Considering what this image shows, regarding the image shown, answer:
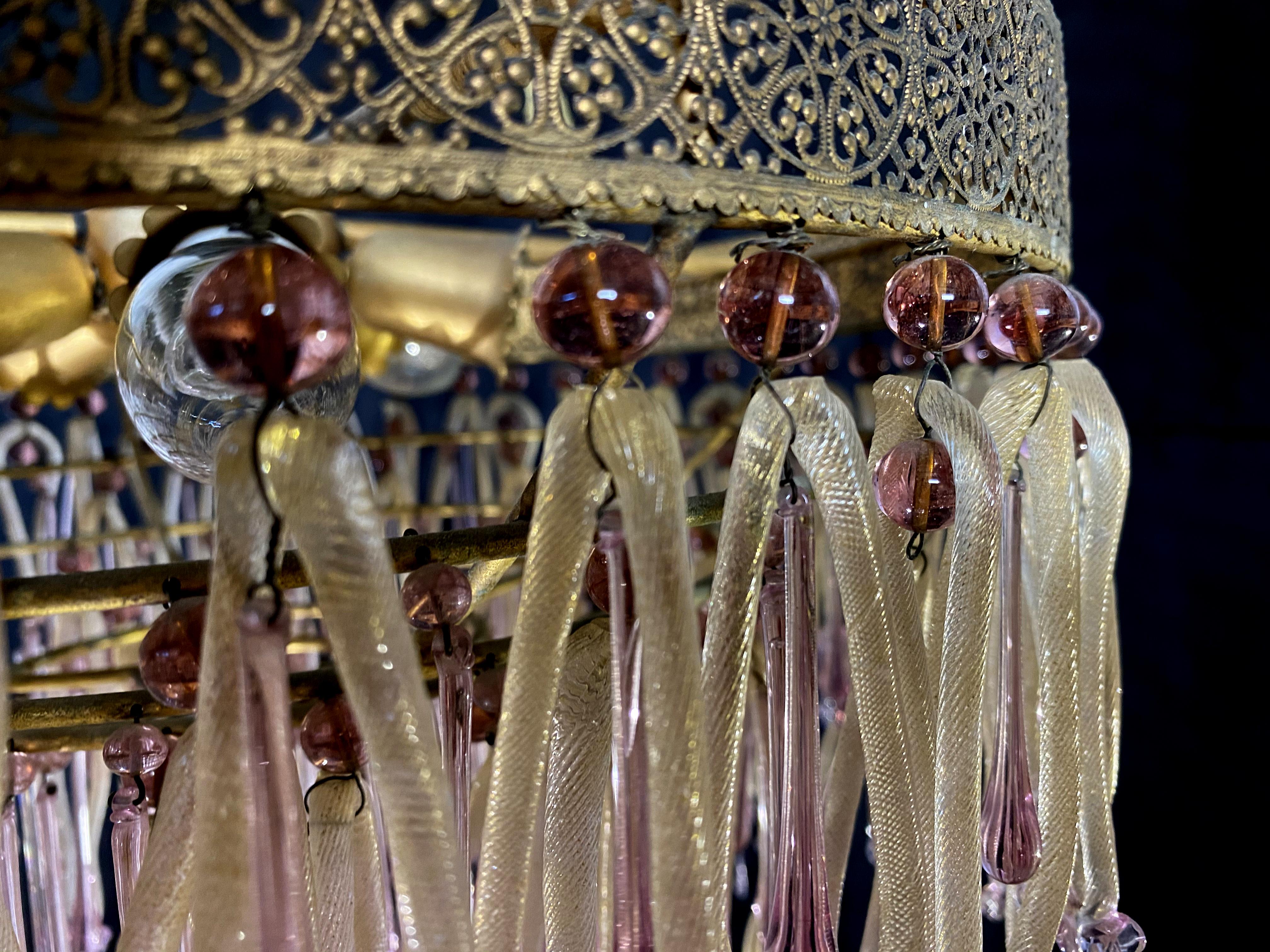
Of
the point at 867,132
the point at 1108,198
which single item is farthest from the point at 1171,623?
the point at 867,132

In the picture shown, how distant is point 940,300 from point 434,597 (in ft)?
0.66

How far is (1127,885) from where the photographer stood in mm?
1048

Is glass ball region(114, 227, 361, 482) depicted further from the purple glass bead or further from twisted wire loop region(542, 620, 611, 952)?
the purple glass bead

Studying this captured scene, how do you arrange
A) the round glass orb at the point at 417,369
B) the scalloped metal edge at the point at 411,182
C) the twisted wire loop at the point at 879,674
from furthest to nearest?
the round glass orb at the point at 417,369, the twisted wire loop at the point at 879,674, the scalloped metal edge at the point at 411,182

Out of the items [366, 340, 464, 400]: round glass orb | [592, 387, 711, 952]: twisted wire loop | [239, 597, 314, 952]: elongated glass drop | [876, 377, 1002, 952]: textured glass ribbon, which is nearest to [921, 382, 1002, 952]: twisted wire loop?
[876, 377, 1002, 952]: textured glass ribbon

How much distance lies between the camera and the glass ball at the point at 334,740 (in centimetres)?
40

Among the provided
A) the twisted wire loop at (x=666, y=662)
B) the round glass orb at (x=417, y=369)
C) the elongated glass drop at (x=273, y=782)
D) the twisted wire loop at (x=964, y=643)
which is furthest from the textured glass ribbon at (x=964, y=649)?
the round glass orb at (x=417, y=369)

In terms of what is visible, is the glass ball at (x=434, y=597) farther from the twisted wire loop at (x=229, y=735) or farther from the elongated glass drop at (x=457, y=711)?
the twisted wire loop at (x=229, y=735)

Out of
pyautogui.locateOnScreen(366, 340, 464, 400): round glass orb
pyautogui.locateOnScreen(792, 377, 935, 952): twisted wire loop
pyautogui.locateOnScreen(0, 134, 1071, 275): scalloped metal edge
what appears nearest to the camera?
pyautogui.locateOnScreen(0, 134, 1071, 275): scalloped metal edge

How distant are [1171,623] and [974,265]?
0.64 metres

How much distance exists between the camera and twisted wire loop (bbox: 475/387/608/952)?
33 centimetres

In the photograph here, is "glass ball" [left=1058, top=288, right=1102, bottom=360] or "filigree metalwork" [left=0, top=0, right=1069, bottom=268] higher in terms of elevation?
"filigree metalwork" [left=0, top=0, right=1069, bottom=268]

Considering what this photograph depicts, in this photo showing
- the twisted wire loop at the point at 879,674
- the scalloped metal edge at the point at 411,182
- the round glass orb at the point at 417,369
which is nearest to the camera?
the scalloped metal edge at the point at 411,182

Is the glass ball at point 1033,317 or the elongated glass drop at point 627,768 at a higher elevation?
the glass ball at point 1033,317
